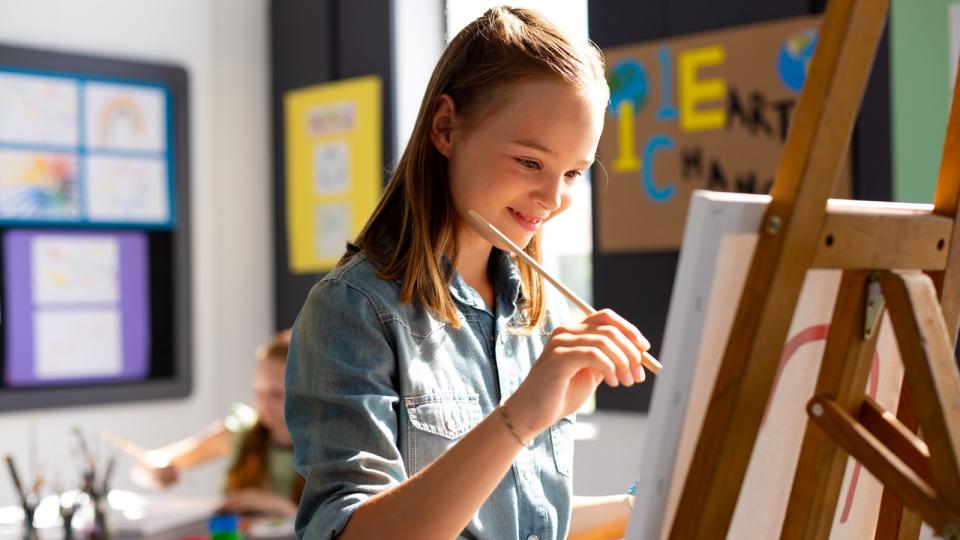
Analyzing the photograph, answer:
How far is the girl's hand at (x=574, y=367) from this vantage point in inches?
44.4

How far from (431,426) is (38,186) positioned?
3982mm

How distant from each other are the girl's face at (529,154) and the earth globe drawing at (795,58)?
231 cm

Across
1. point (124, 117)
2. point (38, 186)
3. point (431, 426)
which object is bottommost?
point (431, 426)

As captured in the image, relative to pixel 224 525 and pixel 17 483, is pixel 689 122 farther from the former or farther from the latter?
pixel 17 483

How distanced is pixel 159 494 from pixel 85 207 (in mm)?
1258

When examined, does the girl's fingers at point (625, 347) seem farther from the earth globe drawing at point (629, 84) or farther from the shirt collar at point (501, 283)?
the earth globe drawing at point (629, 84)

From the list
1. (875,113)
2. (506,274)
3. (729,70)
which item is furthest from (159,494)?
(506,274)

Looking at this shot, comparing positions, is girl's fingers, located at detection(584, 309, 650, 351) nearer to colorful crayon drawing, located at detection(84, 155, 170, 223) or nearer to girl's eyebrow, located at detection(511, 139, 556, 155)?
girl's eyebrow, located at detection(511, 139, 556, 155)

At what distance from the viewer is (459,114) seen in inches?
56.2

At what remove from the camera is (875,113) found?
337cm

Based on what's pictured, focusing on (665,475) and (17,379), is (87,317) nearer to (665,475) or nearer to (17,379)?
(17,379)

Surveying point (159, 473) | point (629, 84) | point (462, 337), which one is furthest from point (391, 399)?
point (159, 473)

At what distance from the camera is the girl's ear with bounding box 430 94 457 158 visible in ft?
4.72

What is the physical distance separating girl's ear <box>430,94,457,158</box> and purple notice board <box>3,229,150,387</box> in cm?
379
